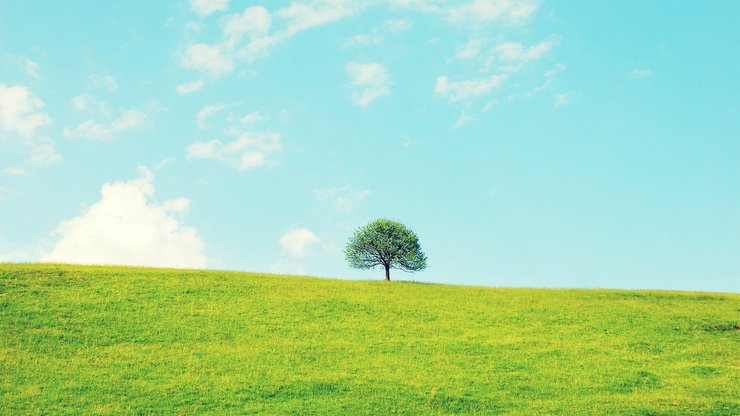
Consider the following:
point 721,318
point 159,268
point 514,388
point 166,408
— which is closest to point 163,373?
point 166,408

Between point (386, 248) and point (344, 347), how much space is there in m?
26.3

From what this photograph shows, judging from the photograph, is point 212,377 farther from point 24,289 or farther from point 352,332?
point 24,289

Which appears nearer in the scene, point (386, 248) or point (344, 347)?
point (344, 347)

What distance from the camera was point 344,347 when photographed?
121 ft

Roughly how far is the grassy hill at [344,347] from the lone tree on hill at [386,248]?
6745 millimetres

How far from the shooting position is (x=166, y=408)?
27625 millimetres

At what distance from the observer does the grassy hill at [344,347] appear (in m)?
28.6

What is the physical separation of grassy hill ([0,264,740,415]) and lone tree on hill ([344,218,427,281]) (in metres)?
6.74

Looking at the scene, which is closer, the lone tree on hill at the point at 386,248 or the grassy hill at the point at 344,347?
the grassy hill at the point at 344,347

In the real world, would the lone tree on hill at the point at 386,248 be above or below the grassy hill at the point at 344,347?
above

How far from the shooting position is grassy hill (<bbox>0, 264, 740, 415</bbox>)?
94.0ft

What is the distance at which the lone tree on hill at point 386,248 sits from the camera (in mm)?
62875

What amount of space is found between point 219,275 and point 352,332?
61.5 ft

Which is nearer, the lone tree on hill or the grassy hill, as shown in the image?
the grassy hill
